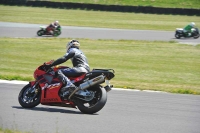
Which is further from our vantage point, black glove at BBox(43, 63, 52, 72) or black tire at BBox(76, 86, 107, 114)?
black glove at BBox(43, 63, 52, 72)

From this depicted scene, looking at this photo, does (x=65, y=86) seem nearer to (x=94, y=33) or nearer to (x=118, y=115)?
(x=118, y=115)

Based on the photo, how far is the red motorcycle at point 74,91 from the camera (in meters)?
9.27

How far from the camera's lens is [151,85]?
48.7ft

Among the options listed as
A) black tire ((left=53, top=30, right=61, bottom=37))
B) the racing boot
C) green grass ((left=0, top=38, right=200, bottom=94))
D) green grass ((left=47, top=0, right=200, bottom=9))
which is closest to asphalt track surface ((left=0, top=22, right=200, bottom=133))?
the racing boot

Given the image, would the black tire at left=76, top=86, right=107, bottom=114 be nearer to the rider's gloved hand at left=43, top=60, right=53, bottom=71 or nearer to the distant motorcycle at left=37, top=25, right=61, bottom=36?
the rider's gloved hand at left=43, top=60, right=53, bottom=71

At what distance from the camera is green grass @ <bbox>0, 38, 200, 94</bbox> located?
15.8m

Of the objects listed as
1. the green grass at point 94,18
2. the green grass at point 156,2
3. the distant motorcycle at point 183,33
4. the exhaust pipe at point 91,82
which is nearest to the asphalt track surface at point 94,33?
the distant motorcycle at point 183,33

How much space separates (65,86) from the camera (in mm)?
9656

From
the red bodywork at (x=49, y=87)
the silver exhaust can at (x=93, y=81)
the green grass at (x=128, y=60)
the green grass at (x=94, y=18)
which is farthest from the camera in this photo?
the green grass at (x=94, y=18)

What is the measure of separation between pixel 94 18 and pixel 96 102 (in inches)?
1310

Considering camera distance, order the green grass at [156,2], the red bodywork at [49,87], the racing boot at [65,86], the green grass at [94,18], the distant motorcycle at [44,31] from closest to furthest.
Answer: the racing boot at [65,86], the red bodywork at [49,87], the distant motorcycle at [44,31], the green grass at [94,18], the green grass at [156,2]

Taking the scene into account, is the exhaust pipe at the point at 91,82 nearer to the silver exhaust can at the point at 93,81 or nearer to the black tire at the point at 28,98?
the silver exhaust can at the point at 93,81

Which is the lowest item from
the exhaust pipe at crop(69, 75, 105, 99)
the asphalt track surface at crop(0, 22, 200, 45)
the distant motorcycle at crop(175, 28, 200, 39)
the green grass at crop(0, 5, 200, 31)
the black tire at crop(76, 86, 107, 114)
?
the green grass at crop(0, 5, 200, 31)

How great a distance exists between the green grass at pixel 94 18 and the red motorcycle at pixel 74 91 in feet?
90.4
